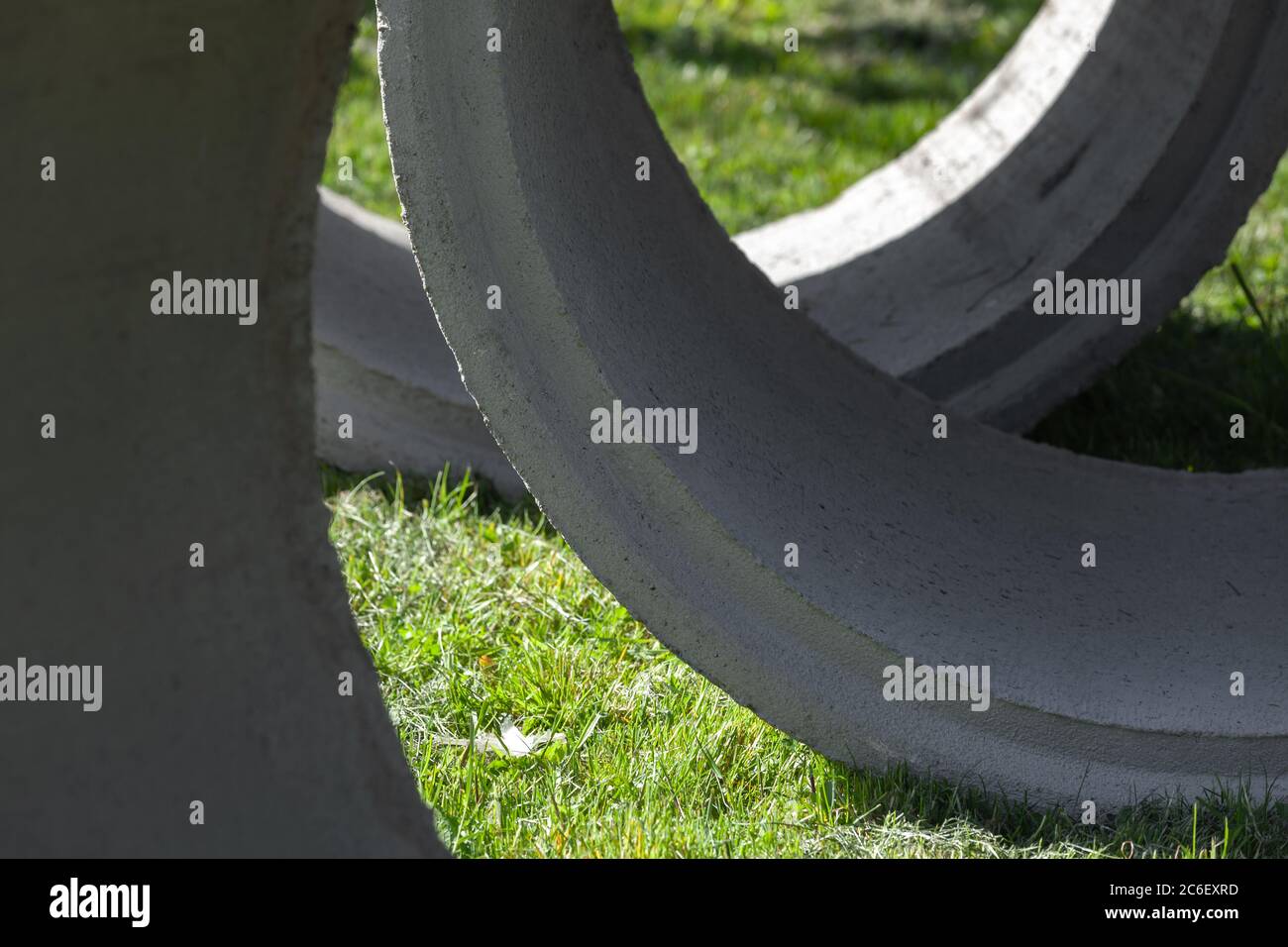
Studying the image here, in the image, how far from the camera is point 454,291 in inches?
106

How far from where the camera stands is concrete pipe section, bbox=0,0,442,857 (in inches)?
84.8

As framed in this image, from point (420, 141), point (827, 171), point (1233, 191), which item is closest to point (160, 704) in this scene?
point (420, 141)

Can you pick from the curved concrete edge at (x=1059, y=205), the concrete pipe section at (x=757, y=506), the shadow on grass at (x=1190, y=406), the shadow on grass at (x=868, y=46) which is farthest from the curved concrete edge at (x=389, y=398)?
the shadow on grass at (x=868, y=46)

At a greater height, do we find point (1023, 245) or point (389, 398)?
point (1023, 245)

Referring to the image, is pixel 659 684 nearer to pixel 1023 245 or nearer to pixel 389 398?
pixel 389 398

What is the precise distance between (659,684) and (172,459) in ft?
4.32

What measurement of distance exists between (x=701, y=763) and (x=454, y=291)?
0.99 metres

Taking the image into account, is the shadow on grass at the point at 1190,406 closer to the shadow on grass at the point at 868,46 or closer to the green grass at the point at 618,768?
the green grass at the point at 618,768

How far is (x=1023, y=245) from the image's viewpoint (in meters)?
4.47

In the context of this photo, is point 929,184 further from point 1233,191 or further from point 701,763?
point 701,763

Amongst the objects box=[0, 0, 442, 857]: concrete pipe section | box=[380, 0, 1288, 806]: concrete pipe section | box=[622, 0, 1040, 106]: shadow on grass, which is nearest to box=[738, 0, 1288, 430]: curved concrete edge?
box=[380, 0, 1288, 806]: concrete pipe section

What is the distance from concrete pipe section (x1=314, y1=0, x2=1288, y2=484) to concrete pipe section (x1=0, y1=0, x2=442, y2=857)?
195 cm

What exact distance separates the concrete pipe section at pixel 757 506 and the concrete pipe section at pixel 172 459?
0.42m

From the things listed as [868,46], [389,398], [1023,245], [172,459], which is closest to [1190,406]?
[1023,245]
